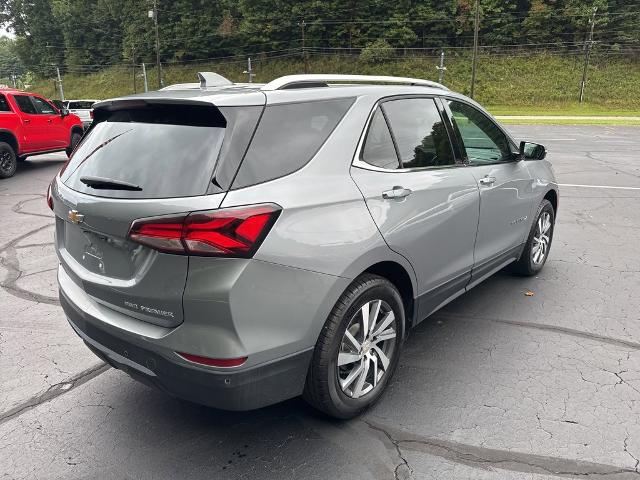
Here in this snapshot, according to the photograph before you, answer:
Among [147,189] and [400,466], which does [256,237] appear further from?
[400,466]

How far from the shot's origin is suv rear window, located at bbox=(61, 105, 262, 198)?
2113mm

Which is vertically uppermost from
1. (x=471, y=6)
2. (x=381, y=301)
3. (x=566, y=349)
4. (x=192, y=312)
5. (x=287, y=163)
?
(x=471, y=6)

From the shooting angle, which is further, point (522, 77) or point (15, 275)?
point (522, 77)

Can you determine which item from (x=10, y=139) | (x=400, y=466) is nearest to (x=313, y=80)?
(x=400, y=466)

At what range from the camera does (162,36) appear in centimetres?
7894

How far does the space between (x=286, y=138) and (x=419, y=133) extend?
1.19 metres

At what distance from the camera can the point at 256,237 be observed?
204cm

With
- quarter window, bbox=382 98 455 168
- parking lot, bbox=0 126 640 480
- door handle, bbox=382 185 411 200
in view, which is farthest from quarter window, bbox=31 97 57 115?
door handle, bbox=382 185 411 200

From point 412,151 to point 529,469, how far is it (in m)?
1.84

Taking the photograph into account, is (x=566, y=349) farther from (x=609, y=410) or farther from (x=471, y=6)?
(x=471, y=6)

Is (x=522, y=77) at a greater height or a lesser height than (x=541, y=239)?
lesser

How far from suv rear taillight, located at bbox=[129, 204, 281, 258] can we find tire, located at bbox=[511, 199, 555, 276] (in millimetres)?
3333

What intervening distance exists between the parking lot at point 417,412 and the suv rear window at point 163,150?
131cm

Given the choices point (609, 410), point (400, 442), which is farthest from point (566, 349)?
point (400, 442)
